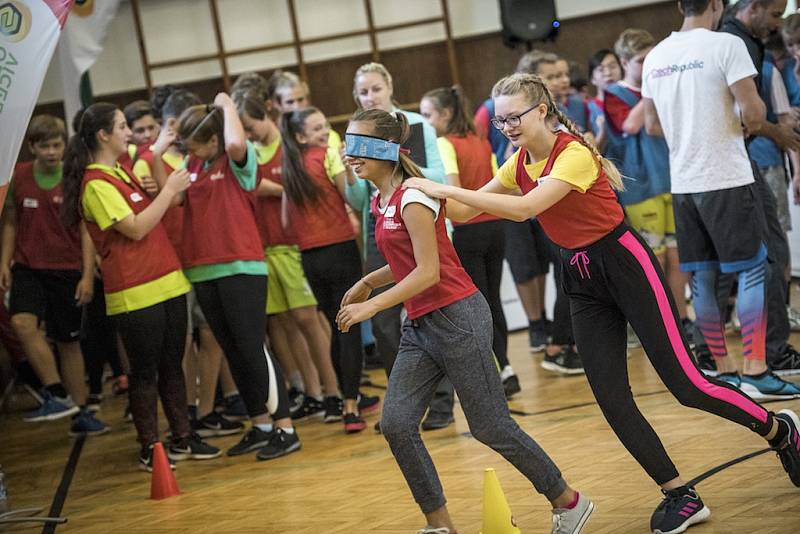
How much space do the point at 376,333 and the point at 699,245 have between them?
59.8 inches

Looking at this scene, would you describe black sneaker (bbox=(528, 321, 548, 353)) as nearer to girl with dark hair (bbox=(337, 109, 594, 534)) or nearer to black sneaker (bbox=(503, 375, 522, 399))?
black sneaker (bbox=(503, 375, 522, 399))

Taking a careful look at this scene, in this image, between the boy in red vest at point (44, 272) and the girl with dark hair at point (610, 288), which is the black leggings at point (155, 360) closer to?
the boy in red vest at point (44, 272)

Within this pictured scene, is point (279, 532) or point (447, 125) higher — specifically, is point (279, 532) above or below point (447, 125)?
below

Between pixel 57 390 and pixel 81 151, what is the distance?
8.84ft

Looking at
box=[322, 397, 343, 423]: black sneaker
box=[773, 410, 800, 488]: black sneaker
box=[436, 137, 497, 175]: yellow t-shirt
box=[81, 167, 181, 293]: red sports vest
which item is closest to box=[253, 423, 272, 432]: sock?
box=[322, 397, 343, 423]: black sneaker

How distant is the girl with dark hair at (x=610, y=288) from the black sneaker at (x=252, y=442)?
8.01 ft

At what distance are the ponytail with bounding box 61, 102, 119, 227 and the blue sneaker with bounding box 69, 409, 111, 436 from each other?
1.88 metres

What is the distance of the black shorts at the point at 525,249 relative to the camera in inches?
264

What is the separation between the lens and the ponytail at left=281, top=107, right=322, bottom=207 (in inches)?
215

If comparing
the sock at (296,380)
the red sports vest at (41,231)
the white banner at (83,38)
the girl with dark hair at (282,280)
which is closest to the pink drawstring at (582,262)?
the girl with dark hair at (282,280)

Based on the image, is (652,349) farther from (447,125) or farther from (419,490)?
(447,125)

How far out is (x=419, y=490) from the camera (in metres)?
3.36

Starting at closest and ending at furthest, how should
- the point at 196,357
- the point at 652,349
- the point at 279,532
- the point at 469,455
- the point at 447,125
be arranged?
the point at 652,349
the point at 279,532
the point at 469,455
the point at 447,125
the point at 196,357

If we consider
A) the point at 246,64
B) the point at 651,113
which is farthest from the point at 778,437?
the point at 246,64
